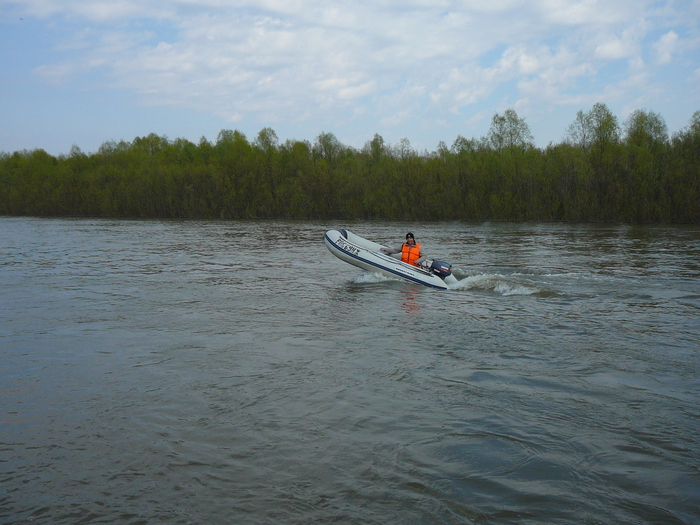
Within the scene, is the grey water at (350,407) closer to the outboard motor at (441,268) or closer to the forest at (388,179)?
the outboard motor at (441,268)

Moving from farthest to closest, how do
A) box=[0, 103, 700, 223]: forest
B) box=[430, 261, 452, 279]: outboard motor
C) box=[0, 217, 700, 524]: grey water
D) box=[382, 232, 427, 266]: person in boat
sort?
1. box=[0, 103, 700, 223]: forest
2. box=[382, 232, 427, 266]: person in boat
3. box=[430, 261, 452, 279]: outboard motor
4. box=[0, 217, 700, 524]: grey water

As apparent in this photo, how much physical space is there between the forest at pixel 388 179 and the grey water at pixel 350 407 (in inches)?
1467

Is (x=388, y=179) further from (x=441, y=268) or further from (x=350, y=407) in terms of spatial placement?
(x=350, y=407)

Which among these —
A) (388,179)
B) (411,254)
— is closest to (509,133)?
(388,179)

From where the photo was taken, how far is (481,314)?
38.3 ft

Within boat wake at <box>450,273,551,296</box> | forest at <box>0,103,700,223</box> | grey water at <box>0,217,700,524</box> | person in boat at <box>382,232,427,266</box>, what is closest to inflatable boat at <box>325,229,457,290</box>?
person in boat at <box>382,232,427,266</box>

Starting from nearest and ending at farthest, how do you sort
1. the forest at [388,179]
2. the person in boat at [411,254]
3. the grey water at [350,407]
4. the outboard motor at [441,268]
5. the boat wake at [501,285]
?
the grey water at [350,407]
the boat wake at [501,285]
the outboard motor at [441,268]
the person in boat at [411,254]
the forest at [388,179]

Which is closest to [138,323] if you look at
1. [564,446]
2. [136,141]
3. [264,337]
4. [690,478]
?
[264,337]

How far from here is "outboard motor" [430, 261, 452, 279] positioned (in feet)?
49.8

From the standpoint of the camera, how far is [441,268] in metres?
15.1

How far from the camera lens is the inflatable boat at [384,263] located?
1520 cm

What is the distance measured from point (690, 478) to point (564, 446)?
3.31 ft

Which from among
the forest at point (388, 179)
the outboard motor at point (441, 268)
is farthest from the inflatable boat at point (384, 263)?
the forest at point (388, 179)

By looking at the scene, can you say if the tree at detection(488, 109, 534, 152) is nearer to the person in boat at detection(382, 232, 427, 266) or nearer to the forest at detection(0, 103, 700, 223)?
the forest at detection(0, 103, 700, 223)
